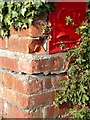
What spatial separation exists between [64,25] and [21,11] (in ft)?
0.76

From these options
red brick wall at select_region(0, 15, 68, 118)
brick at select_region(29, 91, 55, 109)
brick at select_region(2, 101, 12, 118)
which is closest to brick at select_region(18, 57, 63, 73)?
red brick wall at select_region(0, 15, 68, 118)

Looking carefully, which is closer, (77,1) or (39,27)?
(39,27)

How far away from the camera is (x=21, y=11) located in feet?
3.88

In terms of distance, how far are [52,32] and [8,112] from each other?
0.48 m

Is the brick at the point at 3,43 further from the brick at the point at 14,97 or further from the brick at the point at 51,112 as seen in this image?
the brick at the point at 51,112

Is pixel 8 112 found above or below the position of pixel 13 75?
below

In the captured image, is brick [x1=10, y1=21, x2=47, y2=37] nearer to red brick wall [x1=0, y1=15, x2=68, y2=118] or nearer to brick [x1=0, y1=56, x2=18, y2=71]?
red brick wall [x1=0, y1=15, x2=68, y2=118]

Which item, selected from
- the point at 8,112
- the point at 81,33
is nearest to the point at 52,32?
the point at 81,33

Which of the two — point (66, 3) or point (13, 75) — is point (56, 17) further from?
point (13, 75)

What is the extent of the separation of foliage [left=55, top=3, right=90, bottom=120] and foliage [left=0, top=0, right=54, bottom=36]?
0.24m

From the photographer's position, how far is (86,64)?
52.0 inches

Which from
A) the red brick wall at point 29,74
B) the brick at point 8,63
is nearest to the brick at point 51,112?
the red brick wall at point 29,74

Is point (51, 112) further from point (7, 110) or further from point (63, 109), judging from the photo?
point (7, 110)

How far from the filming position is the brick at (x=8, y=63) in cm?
129
